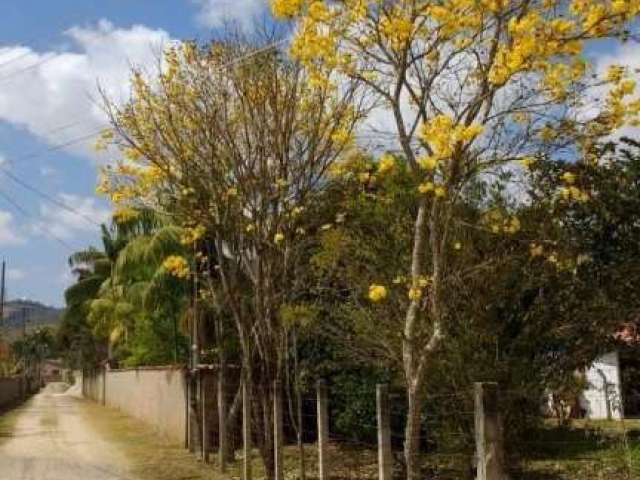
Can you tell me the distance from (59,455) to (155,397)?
20.9 feet

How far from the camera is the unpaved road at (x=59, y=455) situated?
1539 cm

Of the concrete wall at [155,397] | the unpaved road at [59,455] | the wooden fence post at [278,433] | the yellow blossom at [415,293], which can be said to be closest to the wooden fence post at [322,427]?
the wooden fence post at [278,433]

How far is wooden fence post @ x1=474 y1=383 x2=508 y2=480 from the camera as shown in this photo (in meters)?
6.32

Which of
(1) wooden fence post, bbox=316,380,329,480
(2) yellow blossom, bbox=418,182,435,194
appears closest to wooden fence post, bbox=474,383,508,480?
(2) yellow blossom, bbox=418,182,435,194

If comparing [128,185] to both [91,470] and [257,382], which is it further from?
[91,470]

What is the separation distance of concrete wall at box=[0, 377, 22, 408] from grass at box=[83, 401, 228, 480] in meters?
16.8

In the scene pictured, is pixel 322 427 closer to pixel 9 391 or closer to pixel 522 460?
pixel 522 460

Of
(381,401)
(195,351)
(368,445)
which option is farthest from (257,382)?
(195,351)

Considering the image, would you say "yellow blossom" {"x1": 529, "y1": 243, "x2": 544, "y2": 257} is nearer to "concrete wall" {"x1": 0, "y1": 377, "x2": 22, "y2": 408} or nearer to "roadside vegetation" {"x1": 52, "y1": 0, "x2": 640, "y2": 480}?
"roadside vegetation" {"x1": 52, "y1": 0, "x2": 640, "y2": 480}

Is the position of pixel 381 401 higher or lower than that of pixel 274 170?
lower

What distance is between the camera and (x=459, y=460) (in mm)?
10258

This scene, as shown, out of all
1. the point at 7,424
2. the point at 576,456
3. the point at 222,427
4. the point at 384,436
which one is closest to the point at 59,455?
the point at 222,427

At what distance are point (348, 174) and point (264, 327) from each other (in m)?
2.34

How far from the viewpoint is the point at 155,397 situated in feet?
82.4
